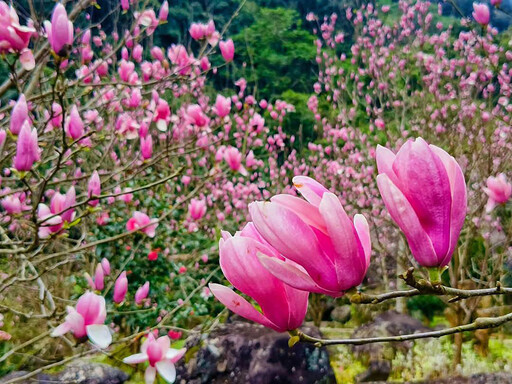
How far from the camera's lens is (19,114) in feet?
4.47

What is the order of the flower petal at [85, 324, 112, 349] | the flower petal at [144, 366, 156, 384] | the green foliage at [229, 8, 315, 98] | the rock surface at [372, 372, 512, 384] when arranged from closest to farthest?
the flower petal at [85, 324, 112, 349] → the flower petal at [144, 366, 156, 384] → the rock surface at [372, 372, 512, 384] → the green foliage at [229, 8, 315, 98]

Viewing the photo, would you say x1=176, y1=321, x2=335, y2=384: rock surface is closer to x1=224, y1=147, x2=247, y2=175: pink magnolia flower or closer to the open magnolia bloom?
x1=224, y1=147, x2=247, y2=175: pink magnolia flower

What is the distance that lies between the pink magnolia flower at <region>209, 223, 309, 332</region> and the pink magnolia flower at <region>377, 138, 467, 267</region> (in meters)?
0.14

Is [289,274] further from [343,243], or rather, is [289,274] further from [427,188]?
[427,188]

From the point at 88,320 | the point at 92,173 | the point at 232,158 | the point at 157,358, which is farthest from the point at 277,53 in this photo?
the point at 88,320

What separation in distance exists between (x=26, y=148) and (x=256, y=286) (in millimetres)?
953

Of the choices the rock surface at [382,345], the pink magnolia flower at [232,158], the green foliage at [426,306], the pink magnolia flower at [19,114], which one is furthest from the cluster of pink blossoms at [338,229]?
the green foliage at [426,306]

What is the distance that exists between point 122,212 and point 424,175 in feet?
16.4

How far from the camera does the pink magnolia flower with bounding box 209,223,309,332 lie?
1.87 ft

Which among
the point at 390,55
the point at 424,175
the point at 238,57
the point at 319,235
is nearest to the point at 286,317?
the point at 319,235

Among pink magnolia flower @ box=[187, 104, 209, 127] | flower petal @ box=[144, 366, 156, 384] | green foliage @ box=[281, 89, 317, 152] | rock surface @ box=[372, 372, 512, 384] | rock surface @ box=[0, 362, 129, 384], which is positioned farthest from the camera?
green foliage @ box=[281, 89, 317, 152]

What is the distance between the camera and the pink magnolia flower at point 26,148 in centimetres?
126

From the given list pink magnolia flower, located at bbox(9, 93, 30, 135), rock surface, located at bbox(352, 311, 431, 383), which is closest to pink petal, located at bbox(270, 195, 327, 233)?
pink magnolia flower, located at bbox(9, 93, 30, 135)

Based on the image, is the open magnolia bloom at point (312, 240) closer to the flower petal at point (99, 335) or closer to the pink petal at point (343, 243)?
the pink petal at point (343, 243)
